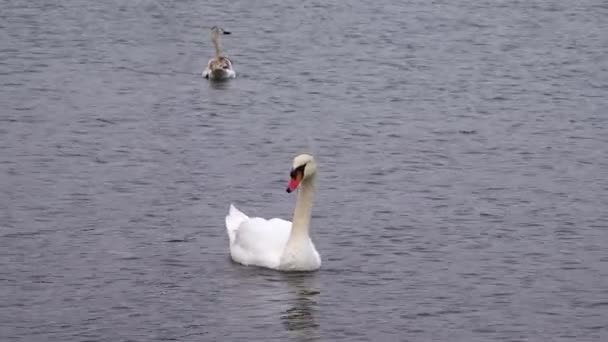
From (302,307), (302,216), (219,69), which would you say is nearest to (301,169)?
(302,216)

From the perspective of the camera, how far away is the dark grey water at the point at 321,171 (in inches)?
545

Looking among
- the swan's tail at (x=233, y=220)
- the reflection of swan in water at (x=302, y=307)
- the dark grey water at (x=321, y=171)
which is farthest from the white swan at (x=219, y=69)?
the reflection of swan in water at (x=302, y=307)

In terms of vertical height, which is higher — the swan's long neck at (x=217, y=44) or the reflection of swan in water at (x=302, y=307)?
the reflection of swan in water at (x=302, y=307)

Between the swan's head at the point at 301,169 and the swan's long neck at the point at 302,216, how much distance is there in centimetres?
12

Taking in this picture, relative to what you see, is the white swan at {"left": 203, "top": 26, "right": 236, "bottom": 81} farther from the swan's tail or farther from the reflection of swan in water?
the reflection of swan in water

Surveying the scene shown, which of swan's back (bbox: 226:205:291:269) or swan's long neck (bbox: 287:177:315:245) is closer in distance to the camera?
swan's long neck (bbox: 287:177:315:245)

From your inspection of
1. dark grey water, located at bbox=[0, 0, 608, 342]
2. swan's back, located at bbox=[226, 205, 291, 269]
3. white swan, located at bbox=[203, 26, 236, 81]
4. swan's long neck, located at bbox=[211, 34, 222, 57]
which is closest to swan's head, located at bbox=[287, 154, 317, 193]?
swan's back, located at bbox=[226, 205, 291, 269]

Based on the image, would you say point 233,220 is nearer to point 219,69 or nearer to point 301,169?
point 301,169

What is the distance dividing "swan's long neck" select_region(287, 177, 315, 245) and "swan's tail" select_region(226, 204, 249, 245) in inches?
25.0

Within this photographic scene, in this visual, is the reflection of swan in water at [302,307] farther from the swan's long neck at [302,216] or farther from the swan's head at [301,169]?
the swan's head at [301,169]

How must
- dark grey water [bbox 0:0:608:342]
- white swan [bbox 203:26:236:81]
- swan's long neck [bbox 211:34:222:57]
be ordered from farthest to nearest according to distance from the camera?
swan's long neck [bbox 211:34:222:57] < white swan [bbox 203:26:236:81] < dark grey water [bbox 0:0:608:342]

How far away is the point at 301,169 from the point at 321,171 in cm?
369

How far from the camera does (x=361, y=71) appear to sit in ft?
84.8

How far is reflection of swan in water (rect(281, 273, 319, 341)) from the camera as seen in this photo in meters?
13.3
